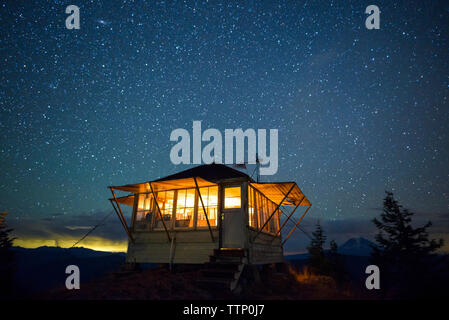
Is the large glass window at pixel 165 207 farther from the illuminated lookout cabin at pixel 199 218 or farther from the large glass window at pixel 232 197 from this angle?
the large glass window at pixel 232 197

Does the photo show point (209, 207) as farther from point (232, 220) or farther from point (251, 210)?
point (251, 210)

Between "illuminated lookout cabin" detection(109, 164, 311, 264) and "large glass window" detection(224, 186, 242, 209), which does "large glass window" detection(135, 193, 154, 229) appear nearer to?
"illuminated lookout cabin" detection(109, 164, 311, 264)

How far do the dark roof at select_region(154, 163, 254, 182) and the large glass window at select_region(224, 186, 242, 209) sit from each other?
0.57 metres

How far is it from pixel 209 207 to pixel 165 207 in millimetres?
2419

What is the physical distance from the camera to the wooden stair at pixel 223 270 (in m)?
7.55

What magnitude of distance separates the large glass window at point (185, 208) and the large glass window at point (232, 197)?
1576mm

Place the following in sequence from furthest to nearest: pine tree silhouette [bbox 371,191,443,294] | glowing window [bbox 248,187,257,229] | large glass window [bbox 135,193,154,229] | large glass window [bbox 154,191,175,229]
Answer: pine tree silhouette [bbox 371,191,443,294] → large glass window [bbox 135,193,154,229] → large glass window [bbox 154,191,175,229] → glowing window [bbox 248,187,257,229]

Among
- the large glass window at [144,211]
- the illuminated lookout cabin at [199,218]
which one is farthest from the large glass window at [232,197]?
the large glass window at [144,211]

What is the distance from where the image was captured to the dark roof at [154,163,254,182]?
10.9 meters

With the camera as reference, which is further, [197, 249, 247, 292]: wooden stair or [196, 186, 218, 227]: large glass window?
[196, 186, 218, 227]: large glass window

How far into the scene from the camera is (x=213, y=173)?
38.2 feet

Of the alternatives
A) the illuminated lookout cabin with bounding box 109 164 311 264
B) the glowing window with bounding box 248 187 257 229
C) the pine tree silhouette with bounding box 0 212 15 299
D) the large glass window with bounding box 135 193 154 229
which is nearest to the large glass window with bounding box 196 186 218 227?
the illuminated lookout cabin with bounding box 109 164 311 264

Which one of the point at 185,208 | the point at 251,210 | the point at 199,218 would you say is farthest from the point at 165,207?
the point at 251,210
